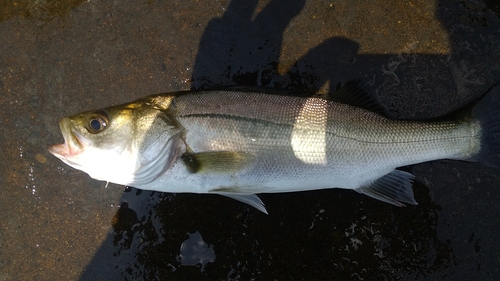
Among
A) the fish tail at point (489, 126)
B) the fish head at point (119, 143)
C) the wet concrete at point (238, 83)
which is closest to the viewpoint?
the fish head at point (119, 143)

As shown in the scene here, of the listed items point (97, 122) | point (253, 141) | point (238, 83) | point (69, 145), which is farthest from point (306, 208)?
point (69, 145)

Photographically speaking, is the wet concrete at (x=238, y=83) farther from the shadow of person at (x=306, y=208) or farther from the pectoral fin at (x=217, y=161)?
the pectoral fin at (x=217, y=161)

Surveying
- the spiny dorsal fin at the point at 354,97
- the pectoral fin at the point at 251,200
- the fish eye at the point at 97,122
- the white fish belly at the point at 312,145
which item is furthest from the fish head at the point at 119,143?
the spiny dorsal fin at the point at 354,97

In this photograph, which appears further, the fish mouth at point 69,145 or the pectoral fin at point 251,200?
the pectoral fin at point 251,200

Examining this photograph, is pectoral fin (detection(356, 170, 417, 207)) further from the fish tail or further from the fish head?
the fish head

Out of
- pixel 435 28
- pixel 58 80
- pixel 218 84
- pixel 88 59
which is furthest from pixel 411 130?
pixel 58 80

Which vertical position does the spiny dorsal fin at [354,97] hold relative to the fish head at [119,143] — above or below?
above

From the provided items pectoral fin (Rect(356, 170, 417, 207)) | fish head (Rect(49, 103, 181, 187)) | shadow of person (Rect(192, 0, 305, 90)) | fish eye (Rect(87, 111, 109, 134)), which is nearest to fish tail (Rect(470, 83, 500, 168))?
pectoral fin (Rect(356, 170, 417, 207))

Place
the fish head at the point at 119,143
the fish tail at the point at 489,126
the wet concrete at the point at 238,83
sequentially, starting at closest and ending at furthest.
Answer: the fish head at the point at 119,143, the fish tail at the point at 489,126, the wet concrete at the point at 238,83
